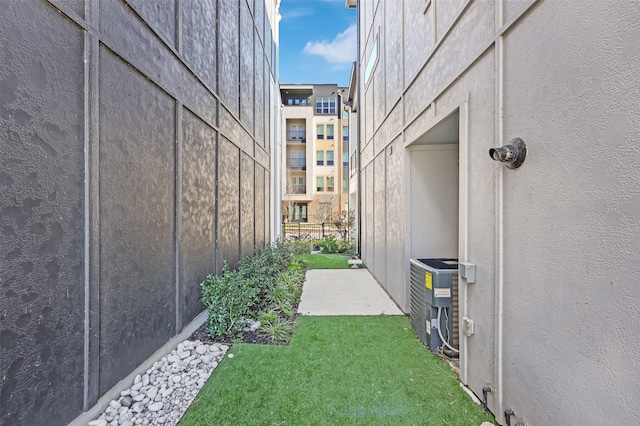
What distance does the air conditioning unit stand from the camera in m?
3.14

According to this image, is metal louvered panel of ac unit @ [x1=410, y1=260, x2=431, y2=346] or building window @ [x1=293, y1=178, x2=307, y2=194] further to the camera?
building window @ [x1=293, y1=178, x2=307, y2=194]

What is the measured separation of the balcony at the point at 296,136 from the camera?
1078 inches

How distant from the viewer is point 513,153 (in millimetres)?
1982

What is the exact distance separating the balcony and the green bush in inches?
969

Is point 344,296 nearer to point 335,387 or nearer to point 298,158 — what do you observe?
point 335,387

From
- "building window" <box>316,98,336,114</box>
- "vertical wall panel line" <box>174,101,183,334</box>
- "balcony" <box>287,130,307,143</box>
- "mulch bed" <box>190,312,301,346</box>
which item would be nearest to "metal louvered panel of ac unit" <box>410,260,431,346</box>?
"mulch bed" <box>190,312,301,346</box>

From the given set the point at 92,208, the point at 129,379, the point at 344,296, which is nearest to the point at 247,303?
the point at 129,379

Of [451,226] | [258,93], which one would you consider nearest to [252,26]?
[258,93]

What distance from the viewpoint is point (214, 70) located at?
4.57 meters

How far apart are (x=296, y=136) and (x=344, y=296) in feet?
78.2

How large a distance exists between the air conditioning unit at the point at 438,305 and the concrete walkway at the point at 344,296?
1.26m

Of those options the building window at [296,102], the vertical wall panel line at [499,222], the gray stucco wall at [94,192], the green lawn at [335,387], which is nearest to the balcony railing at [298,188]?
the building window at [296,102]

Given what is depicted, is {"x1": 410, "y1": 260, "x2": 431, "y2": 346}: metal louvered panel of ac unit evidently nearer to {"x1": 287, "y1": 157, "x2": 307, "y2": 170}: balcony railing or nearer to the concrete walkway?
the concrete walkway

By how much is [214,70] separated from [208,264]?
312 centimetres
